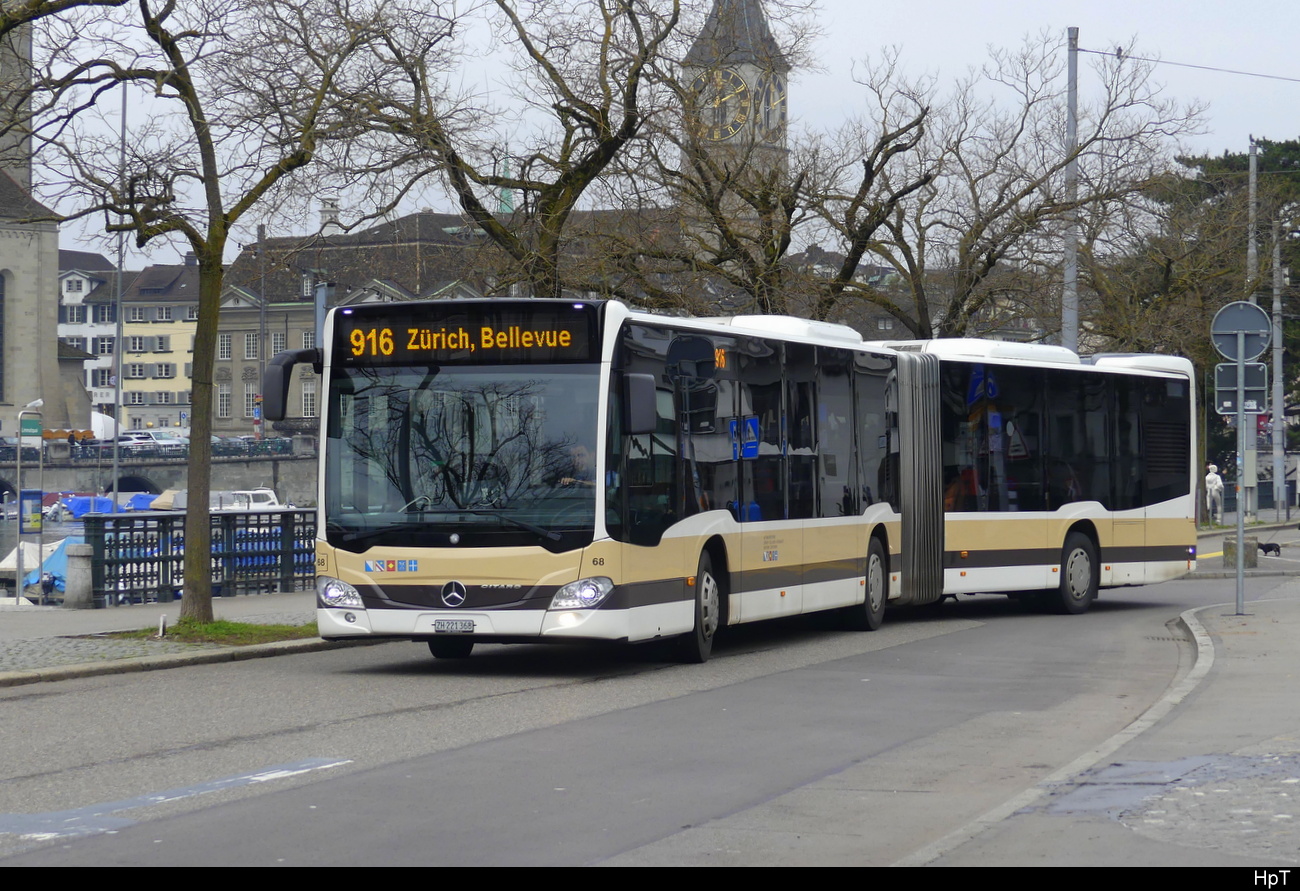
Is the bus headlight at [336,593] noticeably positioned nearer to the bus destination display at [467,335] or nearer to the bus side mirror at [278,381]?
the bus side mirror at [278,381]

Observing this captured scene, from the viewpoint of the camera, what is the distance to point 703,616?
14.9m

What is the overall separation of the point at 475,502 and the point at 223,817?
6059mm

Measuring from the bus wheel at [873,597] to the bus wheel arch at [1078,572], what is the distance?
3.24 m

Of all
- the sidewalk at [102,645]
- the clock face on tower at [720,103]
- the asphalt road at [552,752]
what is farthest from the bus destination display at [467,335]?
the clock face on tower at [720,103]

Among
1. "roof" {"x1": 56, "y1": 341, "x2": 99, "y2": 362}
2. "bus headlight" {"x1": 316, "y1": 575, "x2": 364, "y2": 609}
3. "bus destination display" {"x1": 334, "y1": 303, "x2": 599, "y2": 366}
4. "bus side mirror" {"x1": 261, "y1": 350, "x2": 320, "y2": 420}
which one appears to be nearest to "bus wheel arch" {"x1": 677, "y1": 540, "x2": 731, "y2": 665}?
"bus destination display" {"x1": 334, "y1": 303, "x2": 599, "y2": 366}

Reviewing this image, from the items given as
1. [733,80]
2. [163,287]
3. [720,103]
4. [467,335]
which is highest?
[163,287]

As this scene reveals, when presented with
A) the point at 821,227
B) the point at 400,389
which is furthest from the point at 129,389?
the point at 400,389

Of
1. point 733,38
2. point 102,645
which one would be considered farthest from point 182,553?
point 733,38

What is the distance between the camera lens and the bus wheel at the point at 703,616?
48.6ft

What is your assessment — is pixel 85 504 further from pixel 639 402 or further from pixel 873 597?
pixel 639 402

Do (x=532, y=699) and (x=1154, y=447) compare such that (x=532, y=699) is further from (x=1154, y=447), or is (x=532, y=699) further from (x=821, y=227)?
(x=821, y=227)

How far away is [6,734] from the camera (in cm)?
1054

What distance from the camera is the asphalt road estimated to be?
7188 mm

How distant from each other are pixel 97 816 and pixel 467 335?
675 cm
